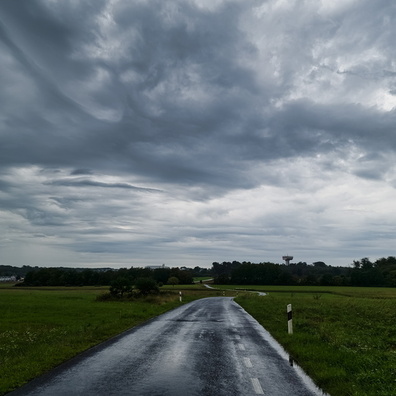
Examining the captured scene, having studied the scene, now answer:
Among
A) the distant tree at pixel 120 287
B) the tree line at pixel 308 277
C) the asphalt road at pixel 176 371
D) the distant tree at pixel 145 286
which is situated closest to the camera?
the asphalt road at pixel 176 371

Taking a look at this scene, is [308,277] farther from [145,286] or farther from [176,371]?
[176,371]

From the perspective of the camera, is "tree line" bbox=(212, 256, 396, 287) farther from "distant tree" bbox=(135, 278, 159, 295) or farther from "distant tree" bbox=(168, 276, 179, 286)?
"distant tree" bbox=(135, 278, 159, 295)

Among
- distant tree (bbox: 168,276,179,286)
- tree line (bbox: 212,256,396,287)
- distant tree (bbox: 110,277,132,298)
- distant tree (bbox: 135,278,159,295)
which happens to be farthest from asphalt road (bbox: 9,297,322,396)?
tree line (bbox: 212,256,396,287)

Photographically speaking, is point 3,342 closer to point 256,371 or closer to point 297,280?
point 256,371

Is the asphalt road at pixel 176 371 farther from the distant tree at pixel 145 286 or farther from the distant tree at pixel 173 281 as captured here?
the distant tree at pixel 173 281

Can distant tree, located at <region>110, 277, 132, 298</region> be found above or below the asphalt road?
above

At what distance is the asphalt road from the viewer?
292 inches

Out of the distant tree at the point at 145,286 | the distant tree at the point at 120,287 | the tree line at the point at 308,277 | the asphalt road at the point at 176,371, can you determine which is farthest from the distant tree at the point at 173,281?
the asphalt road at the point at 176,371

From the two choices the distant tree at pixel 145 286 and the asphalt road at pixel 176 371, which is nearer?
the asphalt road at pixel 176 371

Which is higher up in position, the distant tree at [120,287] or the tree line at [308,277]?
the tree line at [308,277]

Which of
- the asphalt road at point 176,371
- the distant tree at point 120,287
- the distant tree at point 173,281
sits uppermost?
the distant tree at point 173,281

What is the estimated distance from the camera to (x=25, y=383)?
798 cm

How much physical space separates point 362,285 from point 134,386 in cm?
13722

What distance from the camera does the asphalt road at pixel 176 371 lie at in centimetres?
742
